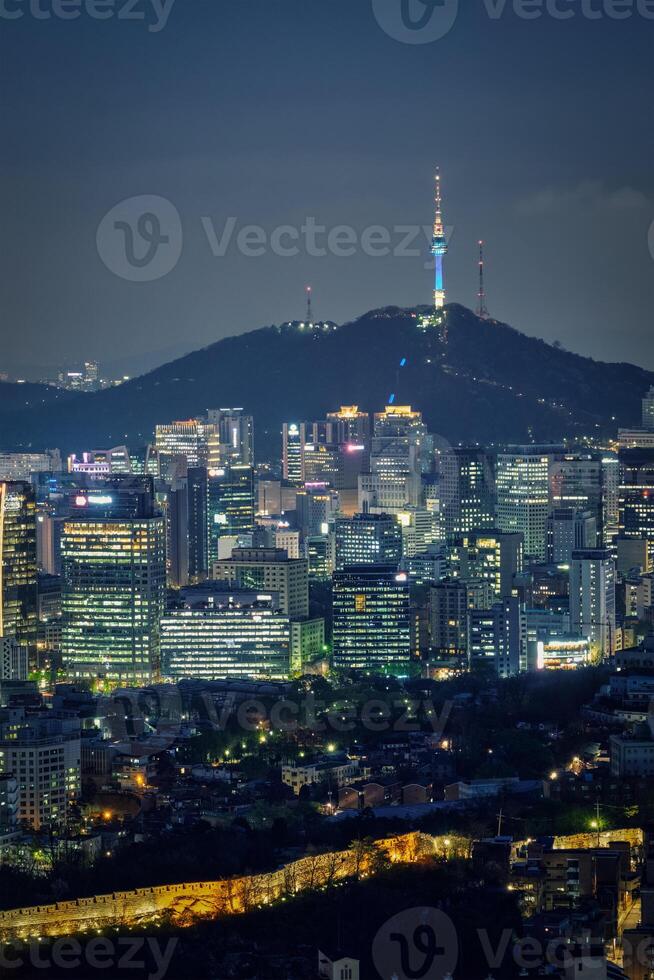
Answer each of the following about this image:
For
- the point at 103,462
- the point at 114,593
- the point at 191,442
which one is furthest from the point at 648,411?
the point at 114,593

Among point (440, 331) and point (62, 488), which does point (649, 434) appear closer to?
point (440, 331)

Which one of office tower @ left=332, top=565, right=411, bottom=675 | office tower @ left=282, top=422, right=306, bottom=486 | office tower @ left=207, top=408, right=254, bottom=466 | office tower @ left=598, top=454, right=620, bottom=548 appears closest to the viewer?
office tower @ left=332, top=565, right=411, bottom=675

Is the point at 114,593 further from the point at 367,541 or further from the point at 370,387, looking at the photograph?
the point at 370,387

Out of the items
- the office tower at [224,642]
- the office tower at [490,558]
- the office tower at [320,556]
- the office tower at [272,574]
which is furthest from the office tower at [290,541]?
the office tower at [224,642]

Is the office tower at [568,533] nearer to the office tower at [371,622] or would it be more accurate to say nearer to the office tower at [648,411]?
the office tower at [371,622]

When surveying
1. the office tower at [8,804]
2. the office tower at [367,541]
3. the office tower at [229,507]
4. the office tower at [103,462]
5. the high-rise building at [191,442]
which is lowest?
the office tower at [8,804]

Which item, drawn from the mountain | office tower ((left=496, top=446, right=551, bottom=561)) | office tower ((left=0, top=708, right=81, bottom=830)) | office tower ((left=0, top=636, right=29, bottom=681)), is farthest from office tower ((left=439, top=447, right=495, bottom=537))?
office tower ((left=0, top=708, right=81, bottom=830))

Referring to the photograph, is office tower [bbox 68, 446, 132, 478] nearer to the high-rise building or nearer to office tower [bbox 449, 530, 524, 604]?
the high-rise building
